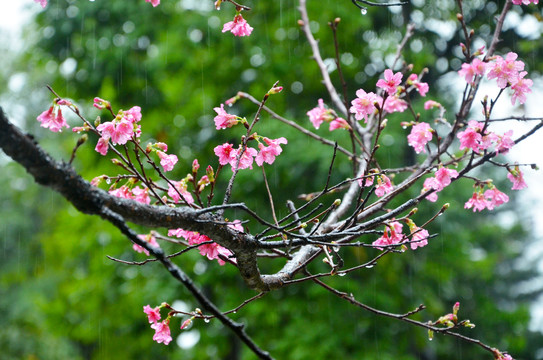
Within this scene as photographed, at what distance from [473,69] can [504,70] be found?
0.31ft

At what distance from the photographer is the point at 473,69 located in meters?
1.55

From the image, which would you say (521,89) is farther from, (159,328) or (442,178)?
(159,328)

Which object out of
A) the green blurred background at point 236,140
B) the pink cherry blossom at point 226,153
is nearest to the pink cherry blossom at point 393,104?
the pink cherry blossom at point 226,153

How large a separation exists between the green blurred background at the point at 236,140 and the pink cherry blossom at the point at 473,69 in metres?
3.56

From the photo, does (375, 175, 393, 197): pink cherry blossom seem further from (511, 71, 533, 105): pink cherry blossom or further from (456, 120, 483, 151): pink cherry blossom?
(511, 71, 533, 105): pink cherry blossom

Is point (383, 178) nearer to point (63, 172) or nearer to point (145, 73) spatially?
point (63, 172)

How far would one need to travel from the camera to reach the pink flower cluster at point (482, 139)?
1543 millimetres

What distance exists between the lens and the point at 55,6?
245 inches

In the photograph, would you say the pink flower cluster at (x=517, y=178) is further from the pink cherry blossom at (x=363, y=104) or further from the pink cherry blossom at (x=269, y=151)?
the pink cherry blossom at (x=269, y=151)

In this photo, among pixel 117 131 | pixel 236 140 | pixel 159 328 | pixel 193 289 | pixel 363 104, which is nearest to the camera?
pixel 193 289

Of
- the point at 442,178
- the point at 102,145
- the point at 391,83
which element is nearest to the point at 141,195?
the point at 102,145

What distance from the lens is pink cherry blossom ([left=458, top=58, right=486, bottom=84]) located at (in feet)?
5.02

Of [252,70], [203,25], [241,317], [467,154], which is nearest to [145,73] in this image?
[203,25]

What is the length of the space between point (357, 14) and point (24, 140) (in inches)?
226
